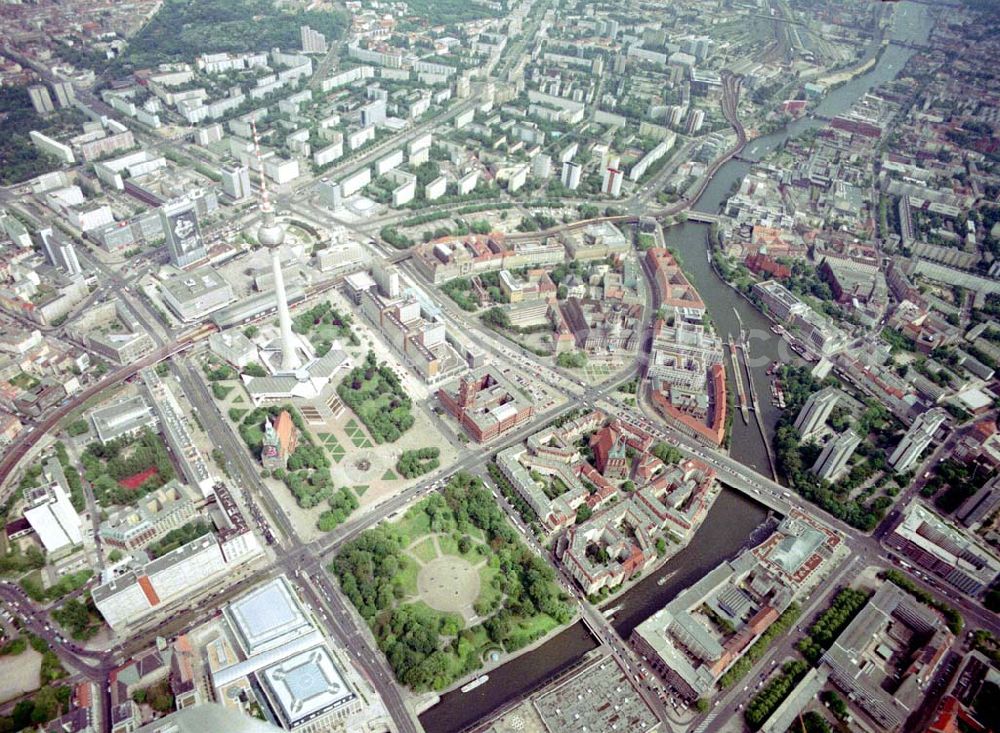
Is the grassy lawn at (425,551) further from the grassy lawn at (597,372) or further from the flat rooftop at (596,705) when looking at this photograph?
the grassy lawn at (597,372)

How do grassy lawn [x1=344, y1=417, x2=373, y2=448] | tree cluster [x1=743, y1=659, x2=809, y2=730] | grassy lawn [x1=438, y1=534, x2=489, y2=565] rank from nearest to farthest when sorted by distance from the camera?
1. tree cluster [x1=743, y1=659, x2=809, y2=730]
2. grassy lawn [x1=438, y1=534, x2=489, y2=565]
3. grassy lawn [x1=344, y1=417, x2=373, y2=448]

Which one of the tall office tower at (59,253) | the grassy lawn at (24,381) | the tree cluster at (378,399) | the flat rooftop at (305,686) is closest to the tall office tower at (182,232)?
the tall office tower at (59,253)

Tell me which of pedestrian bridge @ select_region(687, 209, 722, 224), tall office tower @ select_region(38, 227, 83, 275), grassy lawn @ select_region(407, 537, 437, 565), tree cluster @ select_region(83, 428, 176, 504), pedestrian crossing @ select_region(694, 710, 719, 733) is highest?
tall office tower @ select_region(38, 227, 83, 275)

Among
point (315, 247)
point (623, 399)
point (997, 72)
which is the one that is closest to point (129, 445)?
point (315, 247)

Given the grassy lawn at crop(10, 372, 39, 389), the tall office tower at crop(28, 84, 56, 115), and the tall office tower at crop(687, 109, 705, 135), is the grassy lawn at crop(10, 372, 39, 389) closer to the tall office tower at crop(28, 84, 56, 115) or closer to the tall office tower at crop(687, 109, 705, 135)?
the tall office tower at crop(28, 84, 56, 115)

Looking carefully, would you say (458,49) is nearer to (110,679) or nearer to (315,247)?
(315,247)

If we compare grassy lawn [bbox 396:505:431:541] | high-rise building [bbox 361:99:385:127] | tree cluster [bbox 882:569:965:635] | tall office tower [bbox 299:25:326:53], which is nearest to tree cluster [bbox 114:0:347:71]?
tall office tower [bbox 299:25:326:53]

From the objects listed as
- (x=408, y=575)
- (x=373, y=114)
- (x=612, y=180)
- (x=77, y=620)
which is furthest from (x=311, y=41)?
(x=77, y=620)
